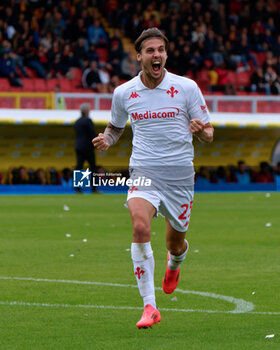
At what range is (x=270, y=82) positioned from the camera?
31.1 meters

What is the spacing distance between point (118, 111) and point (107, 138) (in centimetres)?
24

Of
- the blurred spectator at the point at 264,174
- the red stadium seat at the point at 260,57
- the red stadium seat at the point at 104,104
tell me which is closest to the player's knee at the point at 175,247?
the red stadium seat at the point at 104,104

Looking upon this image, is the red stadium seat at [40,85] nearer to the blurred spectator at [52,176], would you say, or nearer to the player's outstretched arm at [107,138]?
the blurred spectator at [52,176]

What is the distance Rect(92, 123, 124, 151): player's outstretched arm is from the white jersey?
0.28 metres

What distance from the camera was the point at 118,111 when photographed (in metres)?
7.75

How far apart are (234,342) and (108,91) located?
22266 millimetres

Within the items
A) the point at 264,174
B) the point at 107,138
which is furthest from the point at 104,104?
the point at 107,138

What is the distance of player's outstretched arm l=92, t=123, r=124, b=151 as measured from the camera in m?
7.59

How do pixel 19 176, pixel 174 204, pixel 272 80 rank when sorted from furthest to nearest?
pixel 272 80 → pixel 19 176 → pixel 174 204

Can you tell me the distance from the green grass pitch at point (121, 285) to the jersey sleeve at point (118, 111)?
155 cm

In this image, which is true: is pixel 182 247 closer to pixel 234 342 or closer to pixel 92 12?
pixel 234 342

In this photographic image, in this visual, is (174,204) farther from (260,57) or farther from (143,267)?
(260,57)

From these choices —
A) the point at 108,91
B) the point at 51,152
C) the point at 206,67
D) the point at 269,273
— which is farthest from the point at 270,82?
the point at 269,273

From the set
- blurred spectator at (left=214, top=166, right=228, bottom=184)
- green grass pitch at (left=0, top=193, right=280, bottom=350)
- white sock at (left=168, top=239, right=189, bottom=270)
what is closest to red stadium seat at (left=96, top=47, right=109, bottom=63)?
blurred spectator at (left=214, top=166, right=228, bottom=184)
